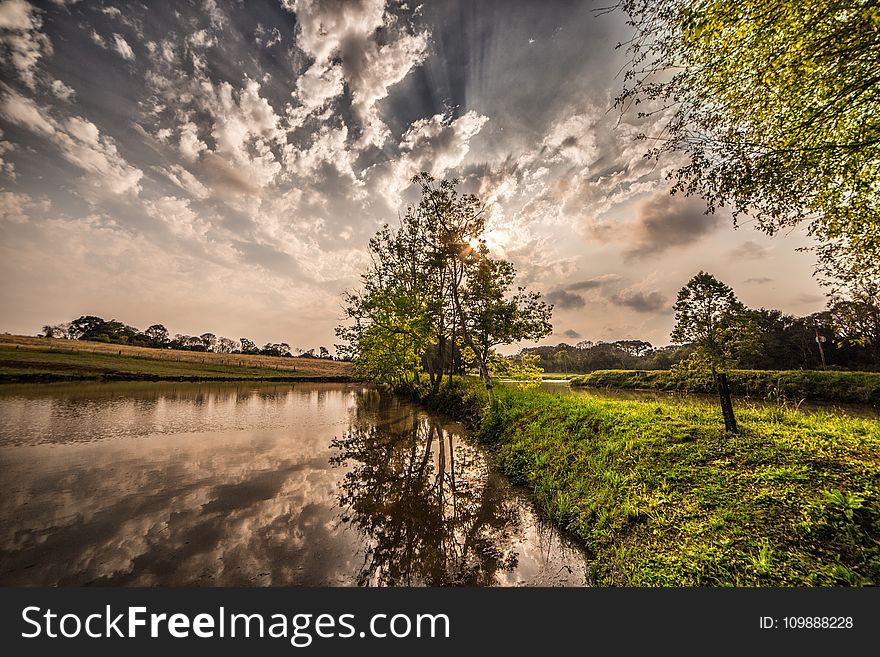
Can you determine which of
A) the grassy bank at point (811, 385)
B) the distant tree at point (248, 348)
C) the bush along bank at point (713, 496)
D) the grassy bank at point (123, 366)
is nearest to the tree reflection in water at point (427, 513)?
the bush along bank at point (713, 496)

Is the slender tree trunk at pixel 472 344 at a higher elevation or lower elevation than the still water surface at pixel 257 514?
higher

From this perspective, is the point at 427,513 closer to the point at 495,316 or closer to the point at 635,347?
the point at 495,316

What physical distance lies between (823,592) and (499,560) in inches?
138

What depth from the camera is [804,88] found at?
527 centimetres

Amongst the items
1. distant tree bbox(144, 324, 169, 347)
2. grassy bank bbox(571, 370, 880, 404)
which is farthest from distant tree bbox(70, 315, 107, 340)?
grassy bank bbox(571, 370, 880, 404)

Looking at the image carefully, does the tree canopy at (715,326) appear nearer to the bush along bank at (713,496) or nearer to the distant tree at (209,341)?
the bush along bank at (713,496)

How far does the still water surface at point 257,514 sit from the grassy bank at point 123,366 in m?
32.8

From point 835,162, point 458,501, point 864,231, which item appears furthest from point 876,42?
point 458,501

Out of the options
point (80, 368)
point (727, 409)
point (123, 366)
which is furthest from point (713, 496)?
point (123, 366)

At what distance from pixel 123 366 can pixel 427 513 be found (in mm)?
57662

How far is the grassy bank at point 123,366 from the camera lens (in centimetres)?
3288

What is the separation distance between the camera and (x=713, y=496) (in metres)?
4.81

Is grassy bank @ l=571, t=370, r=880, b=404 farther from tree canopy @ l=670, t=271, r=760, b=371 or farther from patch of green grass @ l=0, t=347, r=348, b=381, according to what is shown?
patch of green grass @ l=0, t=347, r=348, b=381

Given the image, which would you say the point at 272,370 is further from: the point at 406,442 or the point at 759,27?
the point at 759,27
